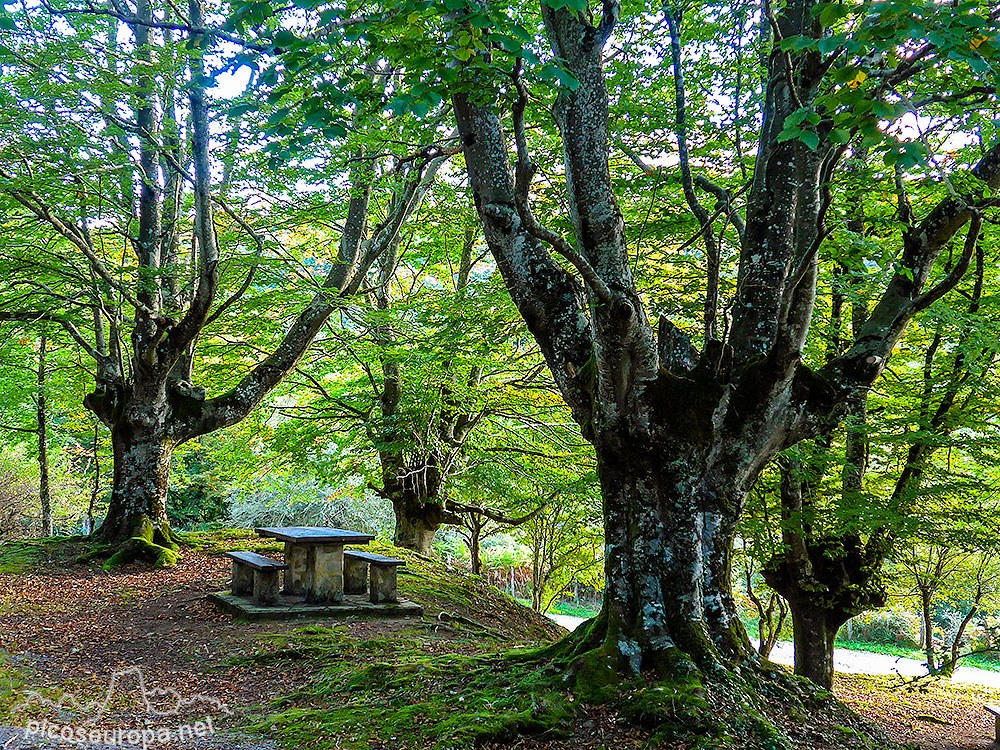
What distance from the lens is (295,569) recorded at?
904 cm

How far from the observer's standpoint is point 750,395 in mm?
5168

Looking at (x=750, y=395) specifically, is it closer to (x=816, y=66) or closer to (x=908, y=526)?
(x=816, y=66)

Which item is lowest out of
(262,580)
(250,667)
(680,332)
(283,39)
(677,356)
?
(250,667)

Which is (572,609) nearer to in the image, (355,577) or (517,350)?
(517,350)

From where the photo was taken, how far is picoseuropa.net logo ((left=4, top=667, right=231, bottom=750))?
4477 mm

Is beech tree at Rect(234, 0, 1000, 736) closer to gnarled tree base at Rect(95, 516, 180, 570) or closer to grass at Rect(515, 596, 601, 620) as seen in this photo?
gnarled tree base at Rect(95, 516, 180, 570)

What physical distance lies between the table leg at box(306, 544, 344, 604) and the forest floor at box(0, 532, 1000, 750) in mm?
650

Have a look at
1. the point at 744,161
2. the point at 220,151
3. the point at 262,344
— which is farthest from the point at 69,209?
the point at 744,161

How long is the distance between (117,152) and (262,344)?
5.06 meters

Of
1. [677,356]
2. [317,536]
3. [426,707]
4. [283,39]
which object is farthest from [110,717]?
[677,356]

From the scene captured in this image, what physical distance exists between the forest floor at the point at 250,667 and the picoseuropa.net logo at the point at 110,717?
2 cm

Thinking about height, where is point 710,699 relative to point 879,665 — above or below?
above

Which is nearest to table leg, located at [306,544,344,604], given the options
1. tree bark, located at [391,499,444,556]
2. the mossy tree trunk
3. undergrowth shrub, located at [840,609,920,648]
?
the mossy tree trunk

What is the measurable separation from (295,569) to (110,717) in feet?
13.3
